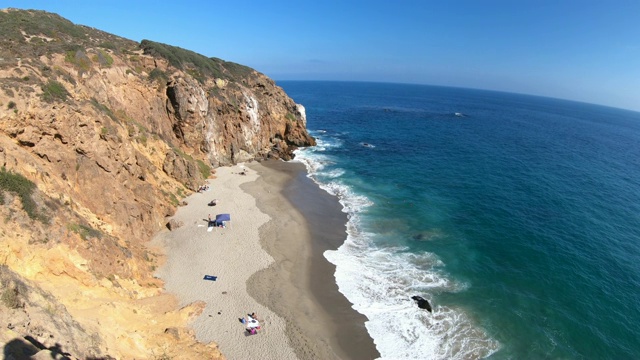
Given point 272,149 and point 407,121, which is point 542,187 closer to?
point 272,149

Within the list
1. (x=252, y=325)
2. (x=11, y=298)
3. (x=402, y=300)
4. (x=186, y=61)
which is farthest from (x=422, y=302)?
(x=186, y=61)

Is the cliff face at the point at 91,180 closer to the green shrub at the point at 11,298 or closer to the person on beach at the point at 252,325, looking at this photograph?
the green shrub at the point at 11,298

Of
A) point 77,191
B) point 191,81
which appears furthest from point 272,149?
point 77,191

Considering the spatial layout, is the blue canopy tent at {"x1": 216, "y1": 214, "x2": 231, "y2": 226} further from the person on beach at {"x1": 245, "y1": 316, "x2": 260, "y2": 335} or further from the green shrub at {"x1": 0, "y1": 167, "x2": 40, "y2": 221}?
the green shrub at {"x1": 0, "y1": 167, "x2": 40, "y2": 221}

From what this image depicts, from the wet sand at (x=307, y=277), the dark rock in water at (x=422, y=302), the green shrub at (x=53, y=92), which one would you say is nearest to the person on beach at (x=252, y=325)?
the wet sand at (x=307, y=277)

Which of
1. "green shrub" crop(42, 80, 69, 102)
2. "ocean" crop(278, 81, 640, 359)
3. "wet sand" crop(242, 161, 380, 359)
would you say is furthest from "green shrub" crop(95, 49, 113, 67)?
"ocean" crop(278, 81, 640, 359)

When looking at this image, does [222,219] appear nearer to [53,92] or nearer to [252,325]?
[252,325]
